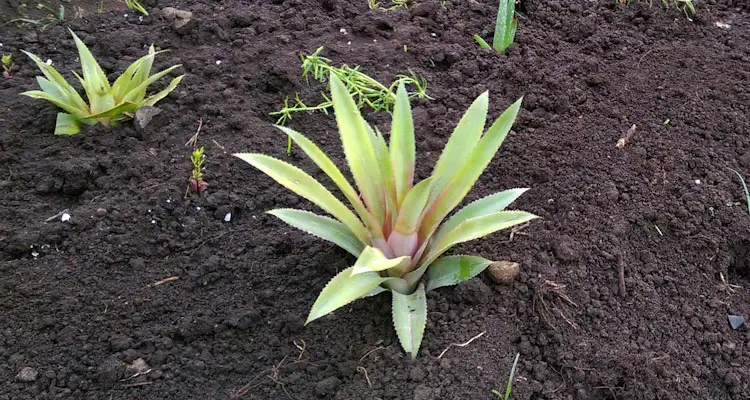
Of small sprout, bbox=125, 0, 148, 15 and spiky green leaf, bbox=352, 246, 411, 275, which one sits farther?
small sprout, bbox=125, 0, 148, 15

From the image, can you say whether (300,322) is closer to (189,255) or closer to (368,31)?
(189,255)

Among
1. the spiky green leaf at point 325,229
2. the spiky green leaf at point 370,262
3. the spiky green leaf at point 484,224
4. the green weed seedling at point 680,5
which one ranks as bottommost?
the spiky green leaf at point 325,229

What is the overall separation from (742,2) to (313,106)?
219cm

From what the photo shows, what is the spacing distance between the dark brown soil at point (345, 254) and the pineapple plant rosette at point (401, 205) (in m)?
0.09

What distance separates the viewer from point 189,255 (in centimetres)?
190

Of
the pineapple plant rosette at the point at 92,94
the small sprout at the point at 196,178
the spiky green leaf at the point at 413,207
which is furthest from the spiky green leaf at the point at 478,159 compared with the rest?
the pineapple plant rosette at the point at 92,94

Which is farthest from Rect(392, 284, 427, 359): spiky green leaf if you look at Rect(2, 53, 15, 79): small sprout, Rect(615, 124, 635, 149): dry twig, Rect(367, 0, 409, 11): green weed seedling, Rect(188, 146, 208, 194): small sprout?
Rect(2, 53, 15, 79): small sprout

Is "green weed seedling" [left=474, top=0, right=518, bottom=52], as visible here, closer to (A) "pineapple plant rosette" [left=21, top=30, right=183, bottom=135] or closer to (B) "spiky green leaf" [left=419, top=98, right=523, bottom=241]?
(B) "spiky green leaf" [left=419, top=98, right=523, bottom=241]

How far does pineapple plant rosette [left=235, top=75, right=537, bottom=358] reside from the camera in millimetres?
1560

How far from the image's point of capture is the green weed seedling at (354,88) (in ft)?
7.68

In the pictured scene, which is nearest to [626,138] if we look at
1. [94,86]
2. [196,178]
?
[196,178]

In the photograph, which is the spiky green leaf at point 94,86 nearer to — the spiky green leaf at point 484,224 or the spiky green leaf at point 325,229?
the spiky green leaf at point 325,229

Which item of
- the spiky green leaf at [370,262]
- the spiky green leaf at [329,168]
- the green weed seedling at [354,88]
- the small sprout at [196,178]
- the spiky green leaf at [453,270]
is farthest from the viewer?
the green weed seedling at [354,88]

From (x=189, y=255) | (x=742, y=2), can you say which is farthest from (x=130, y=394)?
(x=742, y=2)
